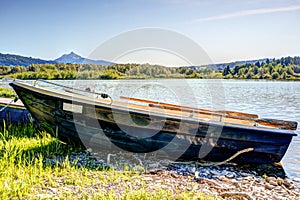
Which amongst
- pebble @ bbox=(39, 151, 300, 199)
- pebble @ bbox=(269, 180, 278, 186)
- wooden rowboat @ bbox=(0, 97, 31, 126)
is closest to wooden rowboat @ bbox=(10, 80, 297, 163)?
pebble @ bbox=(39, 151, 300, 199)

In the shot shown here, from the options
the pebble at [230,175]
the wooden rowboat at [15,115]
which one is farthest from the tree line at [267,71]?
the pebble at [230,175]

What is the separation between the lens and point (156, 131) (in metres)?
5.47

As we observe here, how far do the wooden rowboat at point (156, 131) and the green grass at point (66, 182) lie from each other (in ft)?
2.73

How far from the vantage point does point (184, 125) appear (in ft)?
17.7

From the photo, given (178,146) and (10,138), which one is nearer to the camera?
(178,146)

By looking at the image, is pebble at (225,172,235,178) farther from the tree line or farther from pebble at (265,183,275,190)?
the tree line

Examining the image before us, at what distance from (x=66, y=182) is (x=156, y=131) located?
6.47 feet

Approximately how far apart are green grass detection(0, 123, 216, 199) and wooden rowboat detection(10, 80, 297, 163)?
2.73ft

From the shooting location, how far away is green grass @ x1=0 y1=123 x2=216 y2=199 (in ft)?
12.2

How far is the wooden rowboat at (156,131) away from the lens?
5.40 metres

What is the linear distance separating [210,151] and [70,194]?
296cm

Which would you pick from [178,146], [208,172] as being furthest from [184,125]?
[208,172]

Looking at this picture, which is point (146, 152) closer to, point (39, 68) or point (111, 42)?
point (111, 42)

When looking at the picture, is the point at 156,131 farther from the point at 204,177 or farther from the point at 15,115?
the point at 15,115
